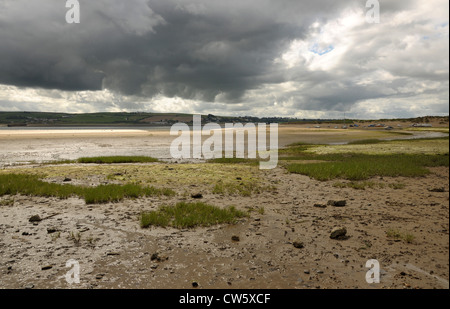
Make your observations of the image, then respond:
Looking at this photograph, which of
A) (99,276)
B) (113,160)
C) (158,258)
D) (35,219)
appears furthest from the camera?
(113,160)

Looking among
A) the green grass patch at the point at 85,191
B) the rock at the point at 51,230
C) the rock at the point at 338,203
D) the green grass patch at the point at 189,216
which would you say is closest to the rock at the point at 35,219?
the rock at the point at 51,230

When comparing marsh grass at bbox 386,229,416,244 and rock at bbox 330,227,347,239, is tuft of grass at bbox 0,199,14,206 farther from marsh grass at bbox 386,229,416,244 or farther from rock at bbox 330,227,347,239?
marsh grass at bbox 386,229,416,244

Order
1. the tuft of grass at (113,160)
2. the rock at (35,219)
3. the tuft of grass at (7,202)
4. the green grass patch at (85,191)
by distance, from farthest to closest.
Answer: the tuft of grass at (113,160), the green grass patch at (85,191), the tuft of grass at (7,202), the rock at (35,219)

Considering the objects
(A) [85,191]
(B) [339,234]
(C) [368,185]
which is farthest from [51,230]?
(C) [368,185]

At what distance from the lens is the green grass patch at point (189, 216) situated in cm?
1164

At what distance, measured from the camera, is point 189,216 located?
1223 cm

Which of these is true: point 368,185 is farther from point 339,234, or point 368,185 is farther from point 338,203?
point 339,234

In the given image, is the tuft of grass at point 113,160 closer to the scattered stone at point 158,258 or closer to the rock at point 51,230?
the rock at point 51,230

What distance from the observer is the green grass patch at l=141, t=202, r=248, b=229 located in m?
11.6

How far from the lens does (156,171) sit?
24891mm

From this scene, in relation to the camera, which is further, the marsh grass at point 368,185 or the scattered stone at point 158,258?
the marsh grass at point 368,185
